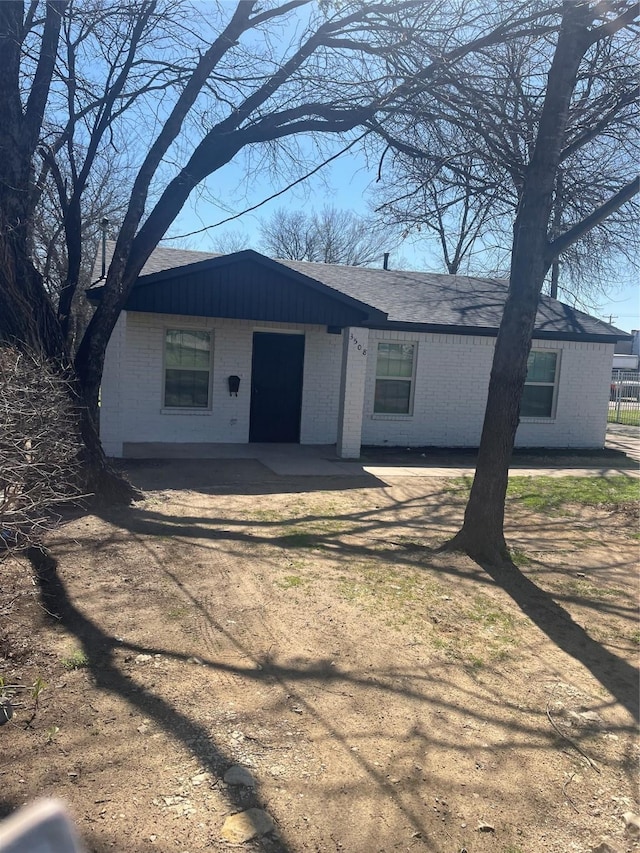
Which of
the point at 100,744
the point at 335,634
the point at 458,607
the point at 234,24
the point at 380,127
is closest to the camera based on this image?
the point at 100,744

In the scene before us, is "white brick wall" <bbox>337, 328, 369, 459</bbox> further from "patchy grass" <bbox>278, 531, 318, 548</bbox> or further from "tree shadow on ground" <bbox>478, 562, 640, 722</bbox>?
"tree shadow on ground" <bbox>478, 562, 640, 722</bbox>

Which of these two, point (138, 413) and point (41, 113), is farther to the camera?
point (138, 413)

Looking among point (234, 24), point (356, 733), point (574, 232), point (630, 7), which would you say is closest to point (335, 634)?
point (356, 733)

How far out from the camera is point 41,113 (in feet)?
Result: 23.0

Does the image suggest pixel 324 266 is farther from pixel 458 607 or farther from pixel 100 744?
pixel 100 744

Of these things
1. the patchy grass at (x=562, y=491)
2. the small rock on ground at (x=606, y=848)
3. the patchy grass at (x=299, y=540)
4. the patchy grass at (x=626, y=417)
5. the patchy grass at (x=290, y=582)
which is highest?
the patchy grass at (x=626, y=417)

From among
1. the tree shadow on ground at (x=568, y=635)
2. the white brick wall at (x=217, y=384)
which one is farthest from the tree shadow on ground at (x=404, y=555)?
the white brick wall at (x=217, y=384)

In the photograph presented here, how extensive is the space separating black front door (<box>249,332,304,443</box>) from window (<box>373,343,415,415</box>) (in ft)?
5.43

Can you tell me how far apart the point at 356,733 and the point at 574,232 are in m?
4.97

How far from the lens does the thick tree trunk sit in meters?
5.86

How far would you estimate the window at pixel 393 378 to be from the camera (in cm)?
1343

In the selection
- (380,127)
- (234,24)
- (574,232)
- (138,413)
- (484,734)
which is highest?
(234,24)

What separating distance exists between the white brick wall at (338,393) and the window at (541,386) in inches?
6.9

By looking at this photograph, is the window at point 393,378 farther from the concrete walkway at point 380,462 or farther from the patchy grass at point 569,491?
the patchy grass at point 569,491
